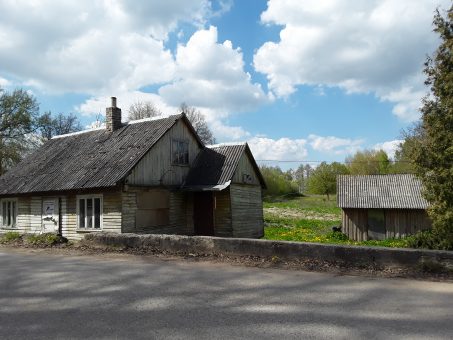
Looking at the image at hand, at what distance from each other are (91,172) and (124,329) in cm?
1344

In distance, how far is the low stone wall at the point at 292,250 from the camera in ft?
29.9

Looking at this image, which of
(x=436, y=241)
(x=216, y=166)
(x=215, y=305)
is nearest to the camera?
(x=215, y=305)

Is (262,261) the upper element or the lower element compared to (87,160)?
lower

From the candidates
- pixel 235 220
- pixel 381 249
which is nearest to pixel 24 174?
pixel 235 220

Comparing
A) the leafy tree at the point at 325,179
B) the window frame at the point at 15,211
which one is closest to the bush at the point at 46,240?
the window frame at the point at 15,211

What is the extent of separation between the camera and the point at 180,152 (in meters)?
20.8

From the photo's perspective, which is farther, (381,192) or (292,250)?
(381,192)

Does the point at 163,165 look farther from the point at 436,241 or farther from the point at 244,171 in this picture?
the point at 436,241

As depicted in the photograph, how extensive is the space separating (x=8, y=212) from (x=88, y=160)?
5.60 metres

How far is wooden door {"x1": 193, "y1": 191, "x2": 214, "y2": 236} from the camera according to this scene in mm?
20391

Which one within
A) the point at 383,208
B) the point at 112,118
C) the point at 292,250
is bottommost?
the point at 292,250

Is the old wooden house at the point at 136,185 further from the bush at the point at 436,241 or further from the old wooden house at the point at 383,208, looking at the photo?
the bush at the point at 436,241

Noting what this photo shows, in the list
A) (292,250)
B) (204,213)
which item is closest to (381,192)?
(204,213)

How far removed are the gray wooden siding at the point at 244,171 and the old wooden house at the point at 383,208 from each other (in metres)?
6.60
